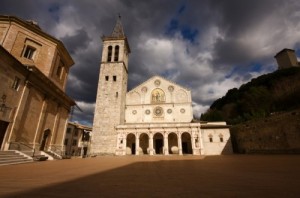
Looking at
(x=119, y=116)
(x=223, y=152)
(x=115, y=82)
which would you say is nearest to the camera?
(x=223, y=152)

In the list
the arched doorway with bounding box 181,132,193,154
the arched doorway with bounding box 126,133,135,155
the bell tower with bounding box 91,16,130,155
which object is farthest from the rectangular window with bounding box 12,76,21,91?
the arched doorway with bounding box 181,132,193,154

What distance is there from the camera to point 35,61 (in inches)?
598

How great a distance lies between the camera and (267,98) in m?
28.4

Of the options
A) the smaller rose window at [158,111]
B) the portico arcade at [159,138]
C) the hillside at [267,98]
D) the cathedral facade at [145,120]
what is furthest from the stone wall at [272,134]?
the smaller rose window at [158,111]

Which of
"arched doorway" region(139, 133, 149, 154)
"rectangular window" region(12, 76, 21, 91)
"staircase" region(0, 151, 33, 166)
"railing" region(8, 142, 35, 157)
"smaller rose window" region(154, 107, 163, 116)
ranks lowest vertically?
"staircase" region(0, 151, 33, 166)

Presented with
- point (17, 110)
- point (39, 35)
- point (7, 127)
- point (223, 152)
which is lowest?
point (223, 152)

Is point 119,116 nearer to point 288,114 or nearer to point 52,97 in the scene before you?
point 52,97

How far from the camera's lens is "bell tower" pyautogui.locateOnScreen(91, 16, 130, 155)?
83.1 ft

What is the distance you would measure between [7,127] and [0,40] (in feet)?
26.6

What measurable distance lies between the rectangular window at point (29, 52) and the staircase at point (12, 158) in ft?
30.3

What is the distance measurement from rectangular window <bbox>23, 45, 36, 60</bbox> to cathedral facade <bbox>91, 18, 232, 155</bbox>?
44.7ft

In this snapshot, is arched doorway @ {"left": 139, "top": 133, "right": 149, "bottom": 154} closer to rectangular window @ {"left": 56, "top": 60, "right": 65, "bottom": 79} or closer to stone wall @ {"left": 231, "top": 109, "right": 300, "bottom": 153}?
stone wall @ {"left": 231, "top": 109, "right": 300, "bottom": 153}

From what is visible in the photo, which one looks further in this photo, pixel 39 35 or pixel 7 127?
pixel 39 35

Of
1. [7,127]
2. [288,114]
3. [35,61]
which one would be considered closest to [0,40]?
[35,61]
